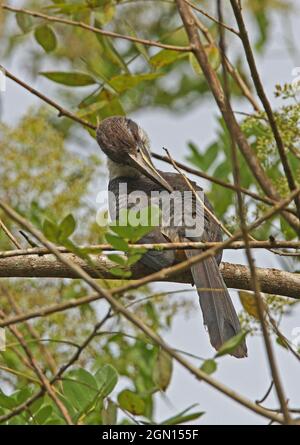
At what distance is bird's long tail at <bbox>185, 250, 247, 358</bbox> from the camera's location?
391 cm

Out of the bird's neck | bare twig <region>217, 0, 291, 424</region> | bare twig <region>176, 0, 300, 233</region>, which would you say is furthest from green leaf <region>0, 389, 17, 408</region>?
the bird's neck

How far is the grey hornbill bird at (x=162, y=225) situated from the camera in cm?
395

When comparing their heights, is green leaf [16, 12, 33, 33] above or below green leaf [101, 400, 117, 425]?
above

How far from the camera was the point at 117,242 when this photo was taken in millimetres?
2781

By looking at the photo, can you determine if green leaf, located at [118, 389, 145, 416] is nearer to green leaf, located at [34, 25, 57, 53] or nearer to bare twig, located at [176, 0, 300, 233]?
bare twig, located at [176, 0, 300, 233]

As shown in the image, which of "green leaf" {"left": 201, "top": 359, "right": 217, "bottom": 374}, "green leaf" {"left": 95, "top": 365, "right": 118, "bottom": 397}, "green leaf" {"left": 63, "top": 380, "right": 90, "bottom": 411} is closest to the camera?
"green leaf" {"left": 201, "top": 359, "right": 217, "bottom": 374}

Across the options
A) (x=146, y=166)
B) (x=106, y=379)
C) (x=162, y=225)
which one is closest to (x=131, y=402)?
(x=106, y=379)

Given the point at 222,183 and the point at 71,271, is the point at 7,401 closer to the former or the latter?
the point at 71,271

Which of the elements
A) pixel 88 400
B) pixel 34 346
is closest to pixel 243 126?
pixel 88 400

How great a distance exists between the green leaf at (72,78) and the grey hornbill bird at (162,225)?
2.07ft

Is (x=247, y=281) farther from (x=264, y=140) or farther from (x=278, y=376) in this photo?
(x=278, y=376)

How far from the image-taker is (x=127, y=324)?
4.97 m

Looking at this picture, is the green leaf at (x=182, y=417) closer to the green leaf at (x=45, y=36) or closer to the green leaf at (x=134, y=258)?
the green leaf at (x=134, y=258)

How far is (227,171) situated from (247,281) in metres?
1.59
